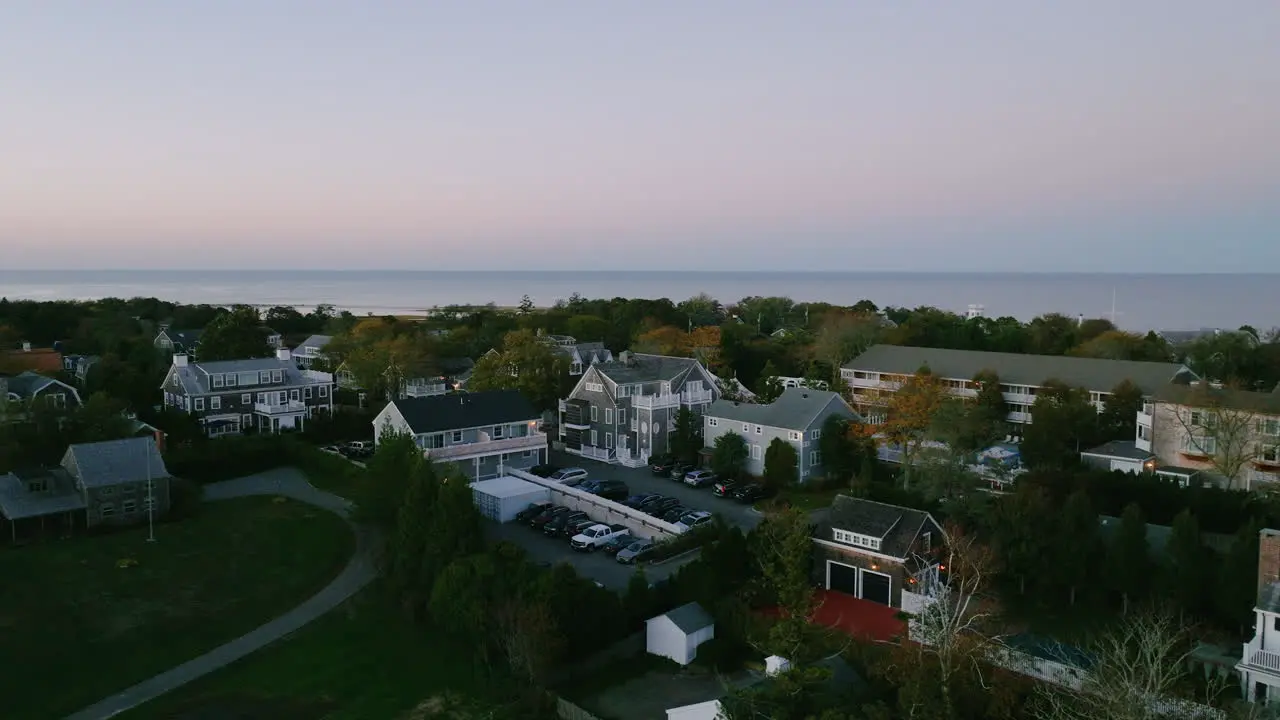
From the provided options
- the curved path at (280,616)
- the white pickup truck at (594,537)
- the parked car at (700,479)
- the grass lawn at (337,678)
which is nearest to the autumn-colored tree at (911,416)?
the parked car at (700,479)

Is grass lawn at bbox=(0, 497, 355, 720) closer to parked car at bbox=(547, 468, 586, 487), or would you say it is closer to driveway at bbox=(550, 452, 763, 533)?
parked car at bbox=(547, 468, 586, 487)

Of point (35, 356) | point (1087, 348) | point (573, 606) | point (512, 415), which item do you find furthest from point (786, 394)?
point (35, 356)

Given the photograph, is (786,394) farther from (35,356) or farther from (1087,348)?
(35,356)

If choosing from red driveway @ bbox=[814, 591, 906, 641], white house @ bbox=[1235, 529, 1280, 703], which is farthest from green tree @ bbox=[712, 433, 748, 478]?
white house @ bbox=[1235, 529, 1280, 703]

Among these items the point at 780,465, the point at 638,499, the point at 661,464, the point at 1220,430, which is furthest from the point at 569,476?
the point at 1220,430

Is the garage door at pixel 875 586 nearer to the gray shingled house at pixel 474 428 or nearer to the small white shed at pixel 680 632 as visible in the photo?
the small white shed at pixel 680 632

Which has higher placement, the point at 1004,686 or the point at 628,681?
the point at 1004,686
